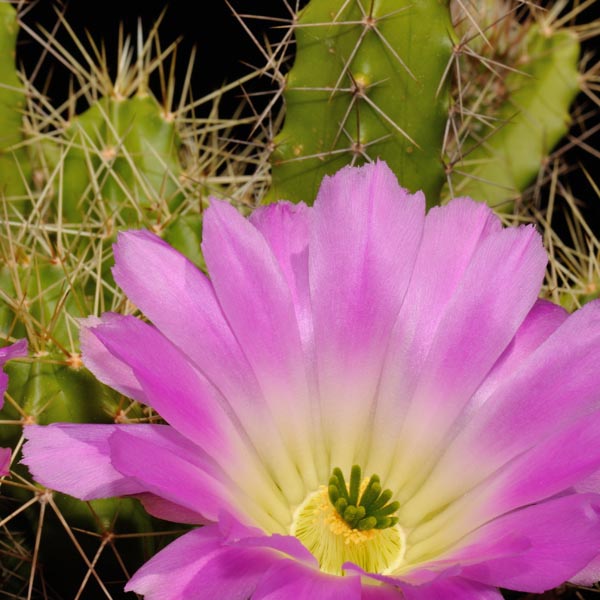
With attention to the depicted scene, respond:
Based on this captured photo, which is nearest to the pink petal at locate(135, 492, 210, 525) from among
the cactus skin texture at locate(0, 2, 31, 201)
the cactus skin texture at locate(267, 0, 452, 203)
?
the cactus skin texture at locate(267, 0, 452, 203)

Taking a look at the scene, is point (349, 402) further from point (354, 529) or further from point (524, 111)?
point (524, 111)

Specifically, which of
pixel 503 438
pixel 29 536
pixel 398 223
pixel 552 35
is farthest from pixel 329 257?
pixel 552 35

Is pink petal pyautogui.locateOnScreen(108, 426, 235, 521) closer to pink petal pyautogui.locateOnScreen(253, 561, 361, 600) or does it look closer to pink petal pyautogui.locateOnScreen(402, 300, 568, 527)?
pink petal pyautogui.locateOnScreen(253, 561, 361, 600)

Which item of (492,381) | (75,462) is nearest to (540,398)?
(492,381)

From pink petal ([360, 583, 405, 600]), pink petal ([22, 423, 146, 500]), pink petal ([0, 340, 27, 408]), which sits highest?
pink petal ([0, 340, 27, 408])

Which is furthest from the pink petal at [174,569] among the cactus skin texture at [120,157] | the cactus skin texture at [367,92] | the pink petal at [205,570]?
the cactus skin texture at [120,157]

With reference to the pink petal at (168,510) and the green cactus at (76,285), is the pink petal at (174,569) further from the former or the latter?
the green cactus at (76,285)

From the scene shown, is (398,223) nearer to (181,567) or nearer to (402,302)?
(402,302)
